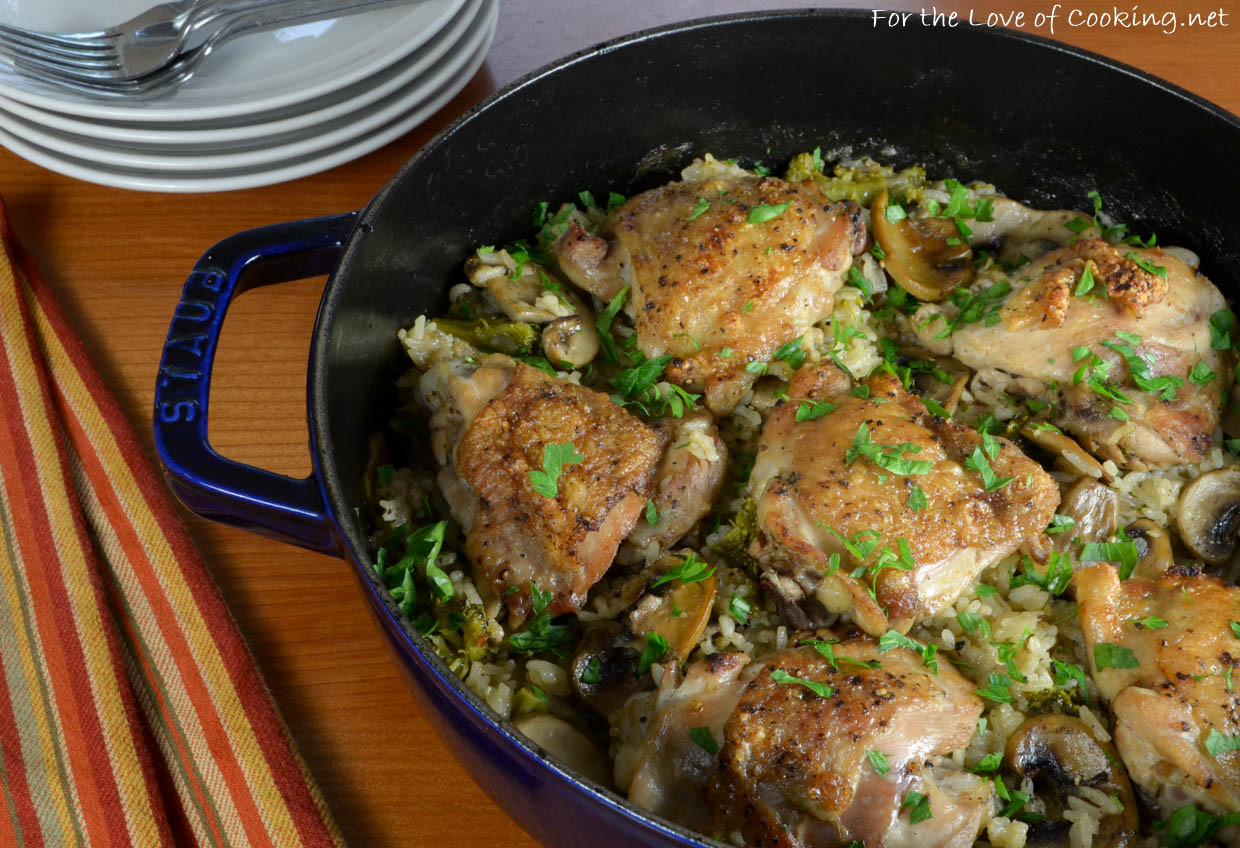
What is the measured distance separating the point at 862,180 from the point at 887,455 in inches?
39.2

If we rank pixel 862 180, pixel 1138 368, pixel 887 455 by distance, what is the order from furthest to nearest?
pixel 862 180, pixel 1138 368, pixel 887 455

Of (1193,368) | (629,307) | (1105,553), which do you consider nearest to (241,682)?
(629,307)

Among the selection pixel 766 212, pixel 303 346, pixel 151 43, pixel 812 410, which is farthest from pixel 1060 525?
pixel 151 43

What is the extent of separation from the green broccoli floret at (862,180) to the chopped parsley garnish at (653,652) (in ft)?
4.10

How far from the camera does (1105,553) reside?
206 cm

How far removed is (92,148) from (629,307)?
1.55 meters

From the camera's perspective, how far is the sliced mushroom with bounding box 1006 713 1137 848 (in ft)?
5.82

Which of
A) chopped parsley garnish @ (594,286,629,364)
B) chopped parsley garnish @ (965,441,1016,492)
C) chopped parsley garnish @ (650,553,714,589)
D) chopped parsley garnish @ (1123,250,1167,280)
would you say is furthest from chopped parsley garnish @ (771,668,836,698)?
chopped parsley garnish @ (1123,250,1167,280)

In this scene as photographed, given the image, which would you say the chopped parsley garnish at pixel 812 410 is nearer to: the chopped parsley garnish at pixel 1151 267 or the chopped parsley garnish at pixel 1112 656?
the chopped parsley garnish at pixel 1112 656

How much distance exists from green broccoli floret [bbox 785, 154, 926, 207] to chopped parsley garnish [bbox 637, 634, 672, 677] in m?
1.25

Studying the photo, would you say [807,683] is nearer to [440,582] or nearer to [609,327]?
[440,582]

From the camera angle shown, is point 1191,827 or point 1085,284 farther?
point 1085,284

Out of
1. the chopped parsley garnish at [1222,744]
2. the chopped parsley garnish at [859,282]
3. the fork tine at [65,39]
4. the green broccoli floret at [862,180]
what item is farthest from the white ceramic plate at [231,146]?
the chopped parsley garnish at [1222,744]

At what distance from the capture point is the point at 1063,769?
5.95ft
